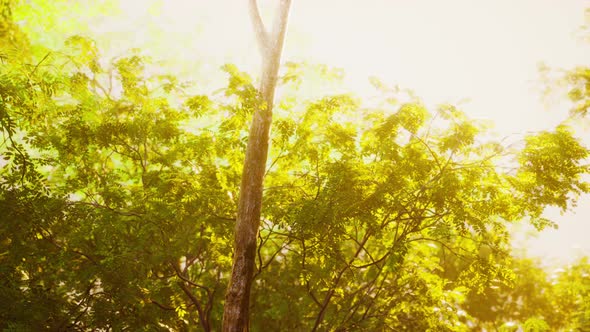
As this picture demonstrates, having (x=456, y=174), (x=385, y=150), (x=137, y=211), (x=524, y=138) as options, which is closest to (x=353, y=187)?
(x=385, y=150)

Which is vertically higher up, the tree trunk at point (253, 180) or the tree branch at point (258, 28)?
the tree branch at point (258, 28)

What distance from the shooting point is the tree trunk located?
6762 millimetres

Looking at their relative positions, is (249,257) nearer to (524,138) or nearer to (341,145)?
(341,145)

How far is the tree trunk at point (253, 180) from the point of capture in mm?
6762

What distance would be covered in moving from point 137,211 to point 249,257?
2646mm

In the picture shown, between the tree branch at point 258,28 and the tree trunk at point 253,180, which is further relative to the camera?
the tree branch at point 258,28

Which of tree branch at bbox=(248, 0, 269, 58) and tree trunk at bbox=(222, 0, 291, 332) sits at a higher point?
tree branch at bbox=(248, 0, 269, 58)

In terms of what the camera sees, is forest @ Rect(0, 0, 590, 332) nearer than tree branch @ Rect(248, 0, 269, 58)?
Yes

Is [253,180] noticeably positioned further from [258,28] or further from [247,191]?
[258,28]

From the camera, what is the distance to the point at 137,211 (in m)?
7.80

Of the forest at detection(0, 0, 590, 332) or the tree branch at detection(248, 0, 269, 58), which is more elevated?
the tree branch at detection(248, 0, 269, 58)

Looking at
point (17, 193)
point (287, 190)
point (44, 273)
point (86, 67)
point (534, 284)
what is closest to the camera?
point (17, 193)

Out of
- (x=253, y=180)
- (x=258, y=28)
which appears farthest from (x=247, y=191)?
(x=258, y=28)

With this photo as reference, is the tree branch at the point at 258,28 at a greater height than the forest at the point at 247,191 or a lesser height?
greater
